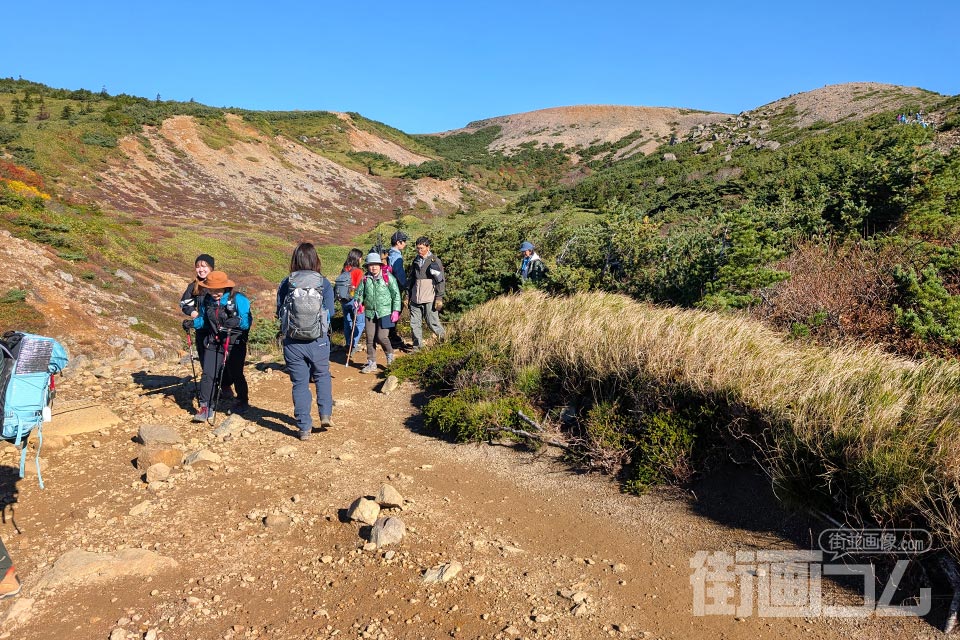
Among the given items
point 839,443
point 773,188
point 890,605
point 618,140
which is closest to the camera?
point 890,605

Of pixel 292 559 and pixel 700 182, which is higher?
pixel 700 182

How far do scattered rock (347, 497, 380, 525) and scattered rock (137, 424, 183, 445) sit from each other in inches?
94.7

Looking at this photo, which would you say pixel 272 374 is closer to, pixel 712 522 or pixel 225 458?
pixel 225 458

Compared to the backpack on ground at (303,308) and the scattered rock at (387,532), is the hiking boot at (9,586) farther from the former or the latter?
the backpack on ground at (303,308)

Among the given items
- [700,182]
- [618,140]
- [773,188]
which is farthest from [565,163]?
[773,188]

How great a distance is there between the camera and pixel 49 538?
13.0 ft

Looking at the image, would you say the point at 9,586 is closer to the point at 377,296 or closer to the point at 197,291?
the point at 197,291

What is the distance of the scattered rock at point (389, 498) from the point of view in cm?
434

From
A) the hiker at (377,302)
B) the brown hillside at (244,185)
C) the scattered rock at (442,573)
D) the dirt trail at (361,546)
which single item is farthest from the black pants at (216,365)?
the brown hillside at (244,185)

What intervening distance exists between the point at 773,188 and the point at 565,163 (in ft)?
186

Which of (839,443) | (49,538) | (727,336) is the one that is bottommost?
(49,538)

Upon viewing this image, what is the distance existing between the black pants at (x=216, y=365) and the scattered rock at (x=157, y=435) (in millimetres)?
614

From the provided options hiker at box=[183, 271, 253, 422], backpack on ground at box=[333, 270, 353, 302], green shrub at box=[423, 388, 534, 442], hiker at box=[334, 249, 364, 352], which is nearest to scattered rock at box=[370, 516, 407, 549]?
green shrub at box=[423, 388, 534, 442]

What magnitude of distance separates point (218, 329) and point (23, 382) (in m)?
2.38
